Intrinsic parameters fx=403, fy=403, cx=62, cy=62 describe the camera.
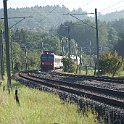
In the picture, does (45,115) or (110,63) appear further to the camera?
(110,63)

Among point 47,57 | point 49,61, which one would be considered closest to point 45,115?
point 49,61

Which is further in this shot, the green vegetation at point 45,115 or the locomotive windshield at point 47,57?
the locomotive windshield at point 47,57

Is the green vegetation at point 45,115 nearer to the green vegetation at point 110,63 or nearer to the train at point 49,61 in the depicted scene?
the green vegetation at point 110,63

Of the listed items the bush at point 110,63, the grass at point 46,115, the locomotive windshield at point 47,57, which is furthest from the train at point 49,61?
the grass at point 46,115

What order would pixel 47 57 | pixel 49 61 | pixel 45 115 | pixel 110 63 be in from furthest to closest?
pixel 47 57, pixel 49 61, pixel 110 63, pixel 45 115

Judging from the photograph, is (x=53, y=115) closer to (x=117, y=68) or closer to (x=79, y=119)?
(x=79, y=119)

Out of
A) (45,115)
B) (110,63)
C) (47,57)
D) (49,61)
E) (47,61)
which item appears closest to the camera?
(45,115)

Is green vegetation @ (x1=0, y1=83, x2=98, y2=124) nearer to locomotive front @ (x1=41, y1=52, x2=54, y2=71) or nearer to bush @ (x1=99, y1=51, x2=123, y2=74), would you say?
bush @ (x1=99, y1=51, x2=123, y2=74)

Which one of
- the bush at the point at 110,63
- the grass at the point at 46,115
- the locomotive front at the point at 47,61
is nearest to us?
the grass at the point at 46,115

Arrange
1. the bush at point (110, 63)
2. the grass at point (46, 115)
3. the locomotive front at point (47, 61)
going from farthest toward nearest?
the locomotive front at point (47, 61) < the bush at point (110, 63) < the grass at point (46, 115)

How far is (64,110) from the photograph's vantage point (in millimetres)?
12578

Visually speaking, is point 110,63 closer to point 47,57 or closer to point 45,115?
point 47,57

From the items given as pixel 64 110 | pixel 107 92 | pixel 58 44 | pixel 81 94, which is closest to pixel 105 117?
pixel 64 110

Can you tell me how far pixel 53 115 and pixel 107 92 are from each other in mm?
8610
